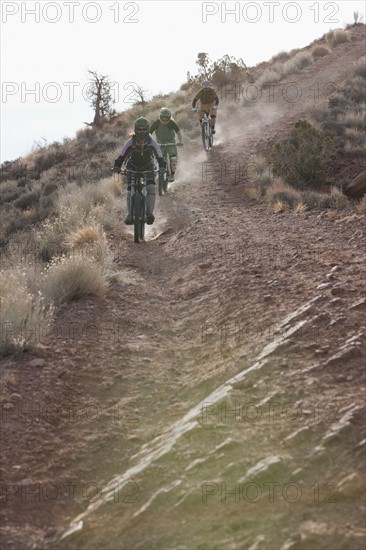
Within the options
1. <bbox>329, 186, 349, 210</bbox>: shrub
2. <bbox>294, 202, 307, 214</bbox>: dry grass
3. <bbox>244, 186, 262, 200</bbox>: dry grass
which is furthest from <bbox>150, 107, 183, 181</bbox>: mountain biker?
<bbox>329, 186, 349, 210</bbox>: shrub

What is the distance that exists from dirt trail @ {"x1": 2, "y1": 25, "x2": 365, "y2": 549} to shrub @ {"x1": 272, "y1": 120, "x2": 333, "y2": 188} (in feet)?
16.8

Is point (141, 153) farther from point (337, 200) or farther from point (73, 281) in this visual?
point (73, 281)

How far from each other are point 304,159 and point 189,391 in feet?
34.9

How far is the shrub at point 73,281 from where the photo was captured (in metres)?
8.07

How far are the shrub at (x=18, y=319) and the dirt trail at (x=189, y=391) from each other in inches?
7.1

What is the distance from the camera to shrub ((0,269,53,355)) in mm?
6344

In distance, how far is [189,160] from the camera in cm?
2092

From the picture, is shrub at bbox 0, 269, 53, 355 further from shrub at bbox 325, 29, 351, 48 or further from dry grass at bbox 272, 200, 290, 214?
shrub at bbox 325, 29, 351, 48

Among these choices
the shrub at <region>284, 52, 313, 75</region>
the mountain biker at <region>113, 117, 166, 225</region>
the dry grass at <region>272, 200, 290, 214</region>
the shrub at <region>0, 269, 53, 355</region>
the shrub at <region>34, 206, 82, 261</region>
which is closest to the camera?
the shrub at <region>0, 269, 53, 355</region>

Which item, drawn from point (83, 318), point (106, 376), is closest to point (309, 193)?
point (83, 318)

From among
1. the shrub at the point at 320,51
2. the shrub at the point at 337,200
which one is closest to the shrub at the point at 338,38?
the shrub at the point at 320,51

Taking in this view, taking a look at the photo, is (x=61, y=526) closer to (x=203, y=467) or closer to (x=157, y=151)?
(x=203, y=467)

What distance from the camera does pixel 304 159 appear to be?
597 inches

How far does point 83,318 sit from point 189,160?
1407cm
